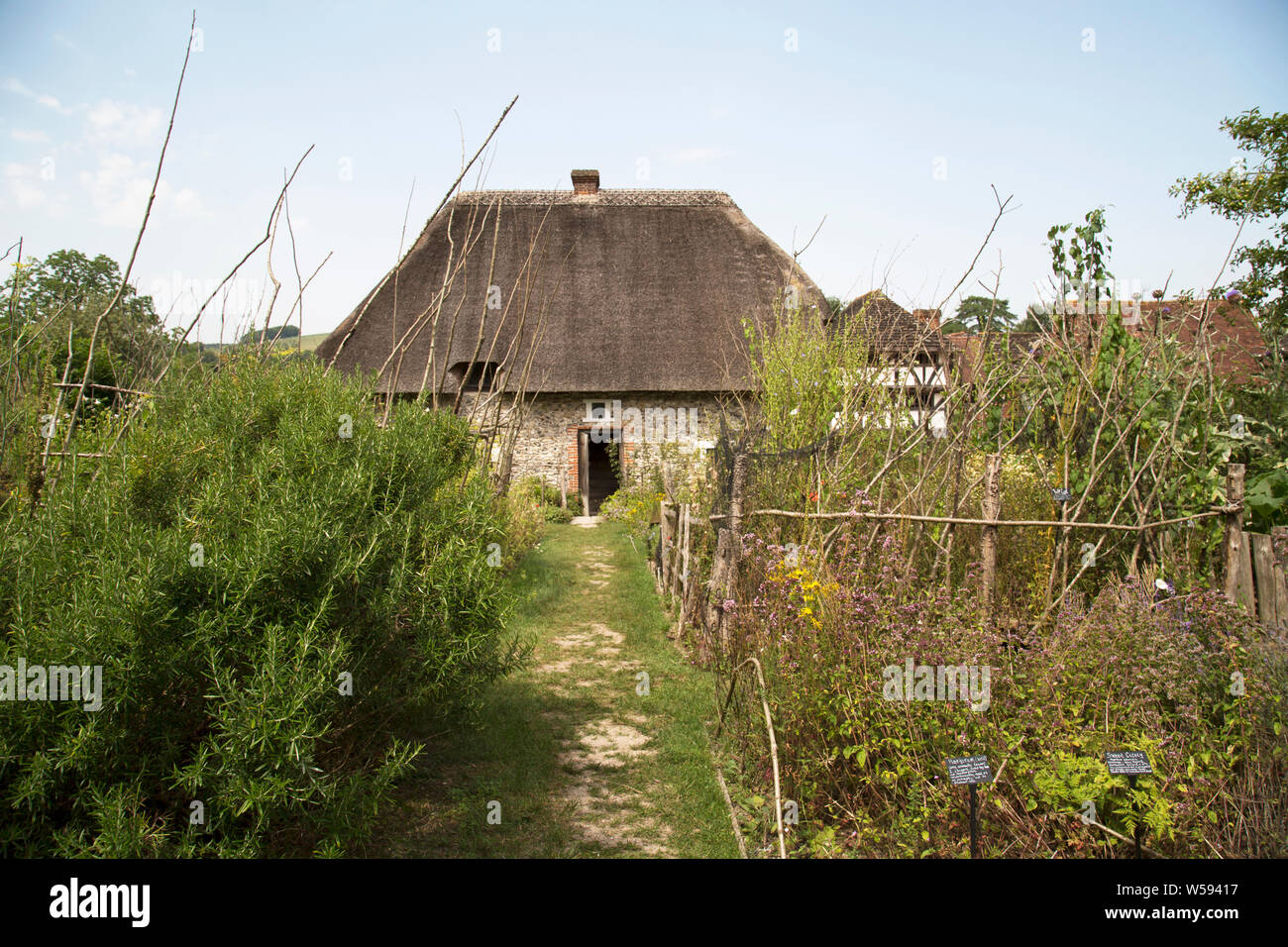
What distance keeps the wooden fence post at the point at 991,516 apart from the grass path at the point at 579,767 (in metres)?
1.79

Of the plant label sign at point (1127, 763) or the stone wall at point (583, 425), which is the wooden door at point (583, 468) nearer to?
the stone wall at point (583, 425)

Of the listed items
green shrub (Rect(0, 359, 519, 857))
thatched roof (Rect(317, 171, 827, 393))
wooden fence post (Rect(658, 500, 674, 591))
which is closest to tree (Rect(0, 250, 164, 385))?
green shrub (Rect(0, 359, 519, 857))

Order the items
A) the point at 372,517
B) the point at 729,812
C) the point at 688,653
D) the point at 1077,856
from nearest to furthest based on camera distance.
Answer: the point at 1077,856 → the point at 372,517 → the point at 729,812 → the point at 688,653

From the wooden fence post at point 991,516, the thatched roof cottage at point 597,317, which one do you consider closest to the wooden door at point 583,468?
the thatched roof cottage at point 597,317

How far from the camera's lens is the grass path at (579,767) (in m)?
3.45

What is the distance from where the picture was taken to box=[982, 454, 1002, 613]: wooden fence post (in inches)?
168

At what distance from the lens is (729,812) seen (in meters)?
3.70

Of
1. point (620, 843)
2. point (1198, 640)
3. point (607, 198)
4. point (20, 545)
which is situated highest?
point (607, 198)

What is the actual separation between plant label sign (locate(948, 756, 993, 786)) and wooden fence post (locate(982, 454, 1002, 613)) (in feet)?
5.91

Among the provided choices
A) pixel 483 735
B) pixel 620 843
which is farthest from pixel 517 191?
pixel 620 843

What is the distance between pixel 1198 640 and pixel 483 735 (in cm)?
355

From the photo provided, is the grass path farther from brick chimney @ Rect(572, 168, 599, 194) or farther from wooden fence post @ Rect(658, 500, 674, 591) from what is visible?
brick chimney @ Rect(572, 168, 599, 194)

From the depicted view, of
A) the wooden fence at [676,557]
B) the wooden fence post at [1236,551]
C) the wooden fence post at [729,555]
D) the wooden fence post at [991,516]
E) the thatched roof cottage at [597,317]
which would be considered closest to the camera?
the wooden fence post at [1236,551]
